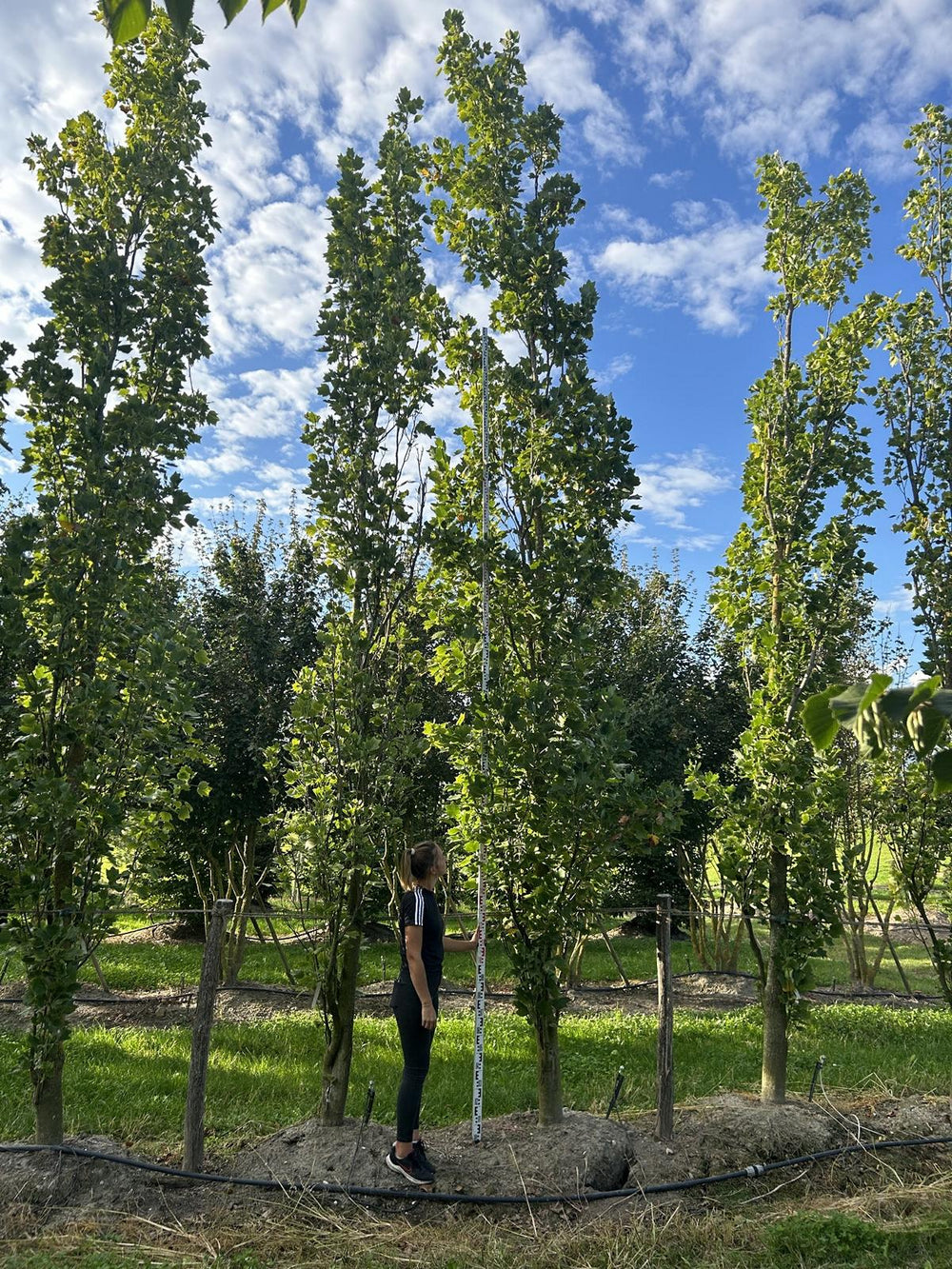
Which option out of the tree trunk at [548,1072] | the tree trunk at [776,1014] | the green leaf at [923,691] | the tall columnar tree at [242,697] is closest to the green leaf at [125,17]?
the green leaf at [923,691]

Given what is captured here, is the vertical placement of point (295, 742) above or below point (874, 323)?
below

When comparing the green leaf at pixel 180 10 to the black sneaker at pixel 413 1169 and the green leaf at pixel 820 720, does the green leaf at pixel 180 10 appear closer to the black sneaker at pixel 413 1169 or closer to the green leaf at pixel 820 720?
the green leaf at pixel 820 720

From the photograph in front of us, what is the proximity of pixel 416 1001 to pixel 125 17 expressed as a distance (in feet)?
14.2

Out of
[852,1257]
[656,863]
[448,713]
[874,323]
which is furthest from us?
[656,863]

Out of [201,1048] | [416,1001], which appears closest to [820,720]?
[416,1001]

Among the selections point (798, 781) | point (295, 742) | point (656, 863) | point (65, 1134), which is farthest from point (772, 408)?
point (656, 863)

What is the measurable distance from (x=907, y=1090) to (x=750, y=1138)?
2.31 metres

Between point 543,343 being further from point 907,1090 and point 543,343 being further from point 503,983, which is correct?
point 503,983

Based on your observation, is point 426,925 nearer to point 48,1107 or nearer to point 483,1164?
point 483,1164

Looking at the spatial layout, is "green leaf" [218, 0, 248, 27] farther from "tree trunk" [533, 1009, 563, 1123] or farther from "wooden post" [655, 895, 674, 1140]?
"tree trunk" [533, 1009, 563, 1123]

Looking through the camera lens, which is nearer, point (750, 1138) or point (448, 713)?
point (750, 1138)

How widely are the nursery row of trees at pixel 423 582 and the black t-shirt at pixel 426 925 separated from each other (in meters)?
0.51

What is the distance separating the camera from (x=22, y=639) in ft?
14.3

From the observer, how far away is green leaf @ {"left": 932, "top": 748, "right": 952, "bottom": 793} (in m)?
1.44
